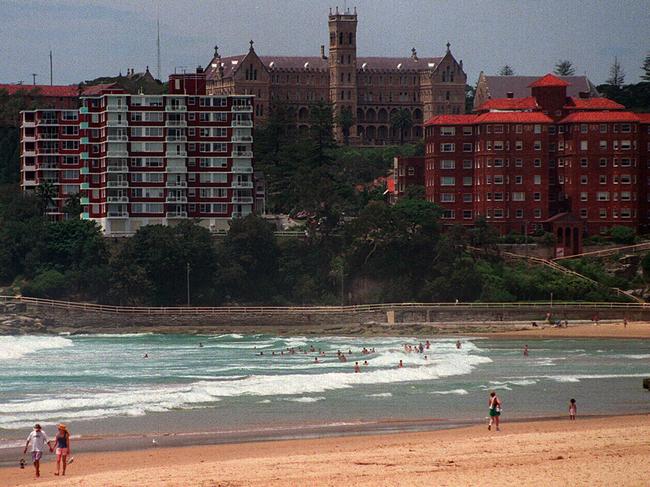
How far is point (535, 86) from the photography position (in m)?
132

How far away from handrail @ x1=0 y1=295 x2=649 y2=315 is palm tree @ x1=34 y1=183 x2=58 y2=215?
21805mm

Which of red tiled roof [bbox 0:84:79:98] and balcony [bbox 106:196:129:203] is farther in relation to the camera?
red tiled roof [bbox 0:84:79:98]

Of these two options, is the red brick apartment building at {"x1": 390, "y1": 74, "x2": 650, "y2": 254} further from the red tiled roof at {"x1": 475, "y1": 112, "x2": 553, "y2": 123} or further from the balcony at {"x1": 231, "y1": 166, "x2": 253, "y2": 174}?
the balcony at {"x1": 231, "y1": 166, "x2": 253, "y2": 174}

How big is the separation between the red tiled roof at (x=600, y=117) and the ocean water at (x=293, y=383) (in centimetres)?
3350

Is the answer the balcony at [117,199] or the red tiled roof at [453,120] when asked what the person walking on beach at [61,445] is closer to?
the balcony at [117,199]

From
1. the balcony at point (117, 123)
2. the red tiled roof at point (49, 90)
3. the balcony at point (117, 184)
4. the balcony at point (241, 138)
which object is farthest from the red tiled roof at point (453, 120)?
the red tiled roof at point (49, 90)

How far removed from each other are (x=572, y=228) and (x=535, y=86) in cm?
1735

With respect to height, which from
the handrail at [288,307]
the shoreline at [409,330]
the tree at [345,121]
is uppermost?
the tree at [345,121]

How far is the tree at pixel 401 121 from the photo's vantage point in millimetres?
194250

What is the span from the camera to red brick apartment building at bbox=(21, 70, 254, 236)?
12688cm

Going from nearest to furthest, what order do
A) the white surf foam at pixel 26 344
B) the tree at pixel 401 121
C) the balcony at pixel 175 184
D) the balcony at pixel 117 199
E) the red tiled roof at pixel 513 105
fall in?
1. the white surf foam at pixel 26 344
2. the balcony at pixel 117 199
3. the balcony at pixel 175 184
4. the red tiled roof at pixel 513 105
5. the tree at pixel 401 121

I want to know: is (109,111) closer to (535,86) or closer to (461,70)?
(535,86)

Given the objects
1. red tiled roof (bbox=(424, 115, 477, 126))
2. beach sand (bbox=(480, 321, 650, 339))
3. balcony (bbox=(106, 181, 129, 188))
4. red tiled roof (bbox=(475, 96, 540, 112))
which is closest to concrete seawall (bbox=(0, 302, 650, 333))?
beach sand (bbox=(480, 321, 650, 339))

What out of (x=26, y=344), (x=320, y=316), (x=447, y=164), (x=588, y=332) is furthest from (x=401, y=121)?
(x=26, y=344)
